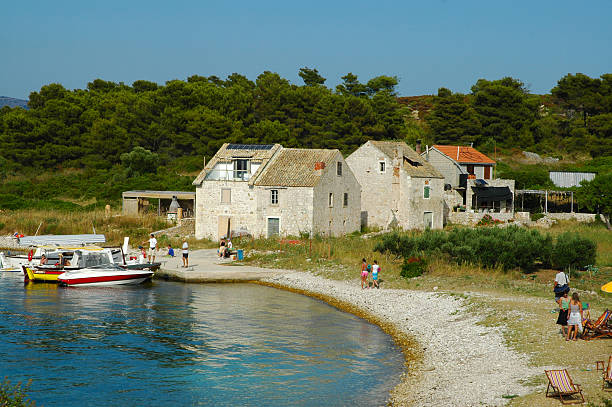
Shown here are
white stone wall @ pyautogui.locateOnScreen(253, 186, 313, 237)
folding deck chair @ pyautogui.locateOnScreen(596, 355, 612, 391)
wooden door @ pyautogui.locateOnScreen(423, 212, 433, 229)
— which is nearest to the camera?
folding deck chair @ pyautogui.locateOnScreen(596, 355, 612, 391)

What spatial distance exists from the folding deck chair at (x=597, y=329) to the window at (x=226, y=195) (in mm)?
36197

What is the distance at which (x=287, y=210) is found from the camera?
171 feet

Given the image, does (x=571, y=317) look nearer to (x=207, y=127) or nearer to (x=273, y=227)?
(x=273, y=227)

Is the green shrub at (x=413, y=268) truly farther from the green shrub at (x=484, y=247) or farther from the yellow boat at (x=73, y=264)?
the yellow boat at (x=73, y=264)

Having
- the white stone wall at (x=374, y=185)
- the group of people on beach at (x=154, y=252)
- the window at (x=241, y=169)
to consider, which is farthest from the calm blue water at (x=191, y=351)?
the white stone wall at (x=374, y=185)

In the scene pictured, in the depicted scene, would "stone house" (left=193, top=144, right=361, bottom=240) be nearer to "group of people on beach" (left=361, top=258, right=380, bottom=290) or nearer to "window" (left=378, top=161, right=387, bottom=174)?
"window" (left=378, top=161, right=387, bottom=174)

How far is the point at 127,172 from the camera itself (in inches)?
3187

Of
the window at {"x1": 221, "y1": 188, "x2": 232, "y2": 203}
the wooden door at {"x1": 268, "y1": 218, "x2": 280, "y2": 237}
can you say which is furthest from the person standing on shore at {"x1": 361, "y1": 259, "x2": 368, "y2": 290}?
the window at {"x1": 221, "y1": 188, "x2": 232, "y2": 203}

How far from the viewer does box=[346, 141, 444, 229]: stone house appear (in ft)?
191

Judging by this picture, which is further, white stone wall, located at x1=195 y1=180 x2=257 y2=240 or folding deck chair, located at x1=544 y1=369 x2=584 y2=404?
white stone wall, located at x1=195 y1=180 x2=257 y2=240

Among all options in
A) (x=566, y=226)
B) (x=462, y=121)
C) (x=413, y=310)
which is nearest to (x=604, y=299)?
(x=413, y=310)

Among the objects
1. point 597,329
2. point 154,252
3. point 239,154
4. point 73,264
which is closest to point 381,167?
point 239,154

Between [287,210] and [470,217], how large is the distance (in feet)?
64.2

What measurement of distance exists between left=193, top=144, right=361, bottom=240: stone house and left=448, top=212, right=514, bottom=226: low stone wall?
475 inches
